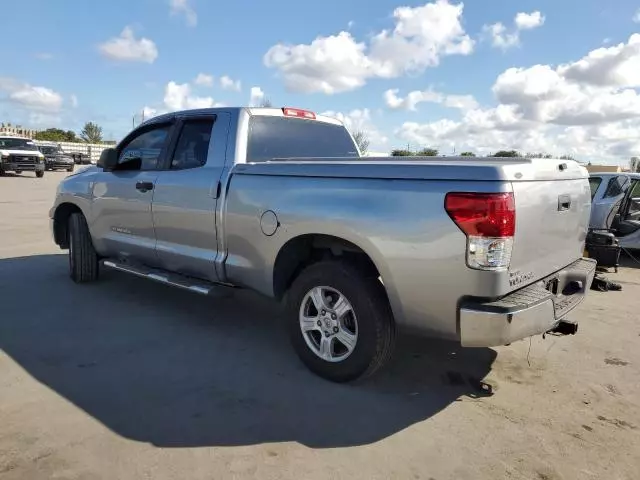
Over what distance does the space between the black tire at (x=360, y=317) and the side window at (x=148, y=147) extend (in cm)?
229

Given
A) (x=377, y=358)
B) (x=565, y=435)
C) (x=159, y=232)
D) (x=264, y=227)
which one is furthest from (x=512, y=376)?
(x=159, y=232)

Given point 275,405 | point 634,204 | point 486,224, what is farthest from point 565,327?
point 634,204

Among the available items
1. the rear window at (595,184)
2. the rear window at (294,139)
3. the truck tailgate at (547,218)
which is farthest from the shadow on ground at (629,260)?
the rear window at (294,139)

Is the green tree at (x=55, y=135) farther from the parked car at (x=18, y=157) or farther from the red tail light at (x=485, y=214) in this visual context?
the red tail light at (x=485, y=214)

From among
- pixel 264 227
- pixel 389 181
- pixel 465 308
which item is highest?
pixel 389 181

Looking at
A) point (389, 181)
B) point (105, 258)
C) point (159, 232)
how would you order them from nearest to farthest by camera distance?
point (389, 181)
point (159, 232)
point (105, 258)

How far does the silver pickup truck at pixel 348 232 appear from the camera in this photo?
281 centimetres

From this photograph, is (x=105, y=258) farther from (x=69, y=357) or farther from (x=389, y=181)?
(x=389, y=181)

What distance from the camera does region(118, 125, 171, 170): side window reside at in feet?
16.2

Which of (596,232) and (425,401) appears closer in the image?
(425,401)

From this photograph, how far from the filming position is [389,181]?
3059 mm

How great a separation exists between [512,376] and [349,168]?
1947 millimetres

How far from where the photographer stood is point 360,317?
128 inches

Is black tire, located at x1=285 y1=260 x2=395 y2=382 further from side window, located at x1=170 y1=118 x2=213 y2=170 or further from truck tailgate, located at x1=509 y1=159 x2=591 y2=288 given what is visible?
side window, located at x1=170 y1=118 x2=213 y2=170
